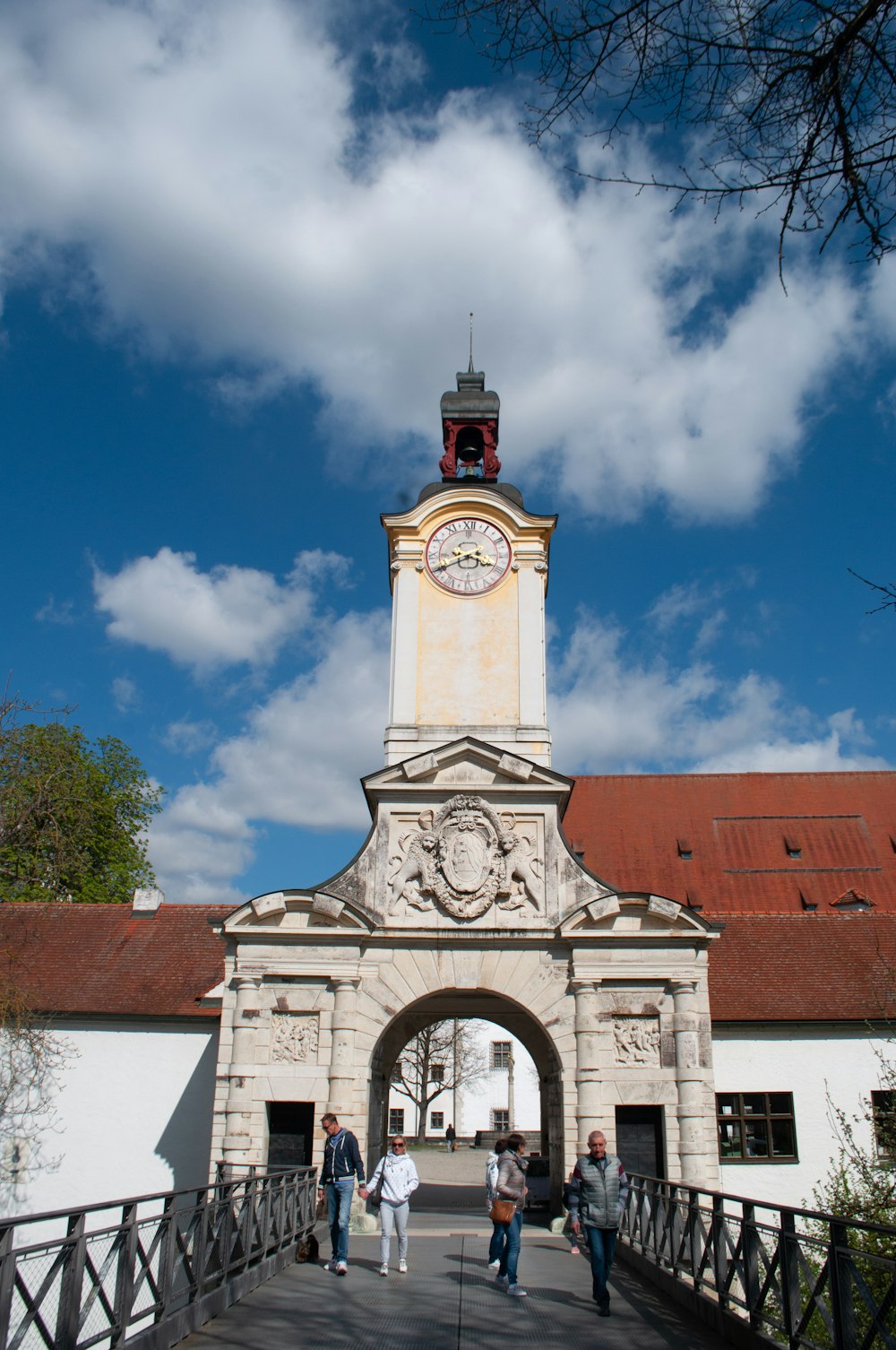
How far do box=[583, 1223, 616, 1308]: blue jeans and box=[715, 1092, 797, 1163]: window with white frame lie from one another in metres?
9.98

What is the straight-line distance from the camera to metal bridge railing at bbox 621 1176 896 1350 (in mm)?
6309

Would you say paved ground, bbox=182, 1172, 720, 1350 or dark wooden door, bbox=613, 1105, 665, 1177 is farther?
dark wooden door, bbox=613, 1105, 665, 1177

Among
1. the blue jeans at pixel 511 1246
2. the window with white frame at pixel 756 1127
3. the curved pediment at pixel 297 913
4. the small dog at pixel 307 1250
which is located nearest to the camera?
the blue jeans at pixel 511 1246

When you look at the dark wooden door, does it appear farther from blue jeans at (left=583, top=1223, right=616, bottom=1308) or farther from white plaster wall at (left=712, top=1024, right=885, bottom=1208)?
blue jeans at (left=583, top=1223, right=616, bottom=1308)

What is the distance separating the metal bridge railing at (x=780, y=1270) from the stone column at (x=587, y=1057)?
4.94 meters

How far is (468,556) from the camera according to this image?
22.7 meters

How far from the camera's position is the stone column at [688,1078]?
17211 mm

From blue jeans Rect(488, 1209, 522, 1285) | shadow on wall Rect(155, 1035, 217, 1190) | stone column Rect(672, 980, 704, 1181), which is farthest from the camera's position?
shadow on wall Rect(155, 1035, 217, 1190)

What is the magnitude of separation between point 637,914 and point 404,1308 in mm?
9626

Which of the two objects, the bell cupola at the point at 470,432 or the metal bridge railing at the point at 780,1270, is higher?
the bell cupola at the point at 470,432

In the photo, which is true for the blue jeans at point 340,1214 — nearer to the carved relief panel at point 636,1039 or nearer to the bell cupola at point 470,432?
the carved relief panel at point 636,1039

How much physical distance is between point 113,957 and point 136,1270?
1662 cm

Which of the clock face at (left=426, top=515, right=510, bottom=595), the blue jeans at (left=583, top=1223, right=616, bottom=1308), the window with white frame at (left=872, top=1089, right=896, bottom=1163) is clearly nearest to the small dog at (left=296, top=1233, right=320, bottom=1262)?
the blue jeans at (left=583, top=1223, right=616, bottom=1308)

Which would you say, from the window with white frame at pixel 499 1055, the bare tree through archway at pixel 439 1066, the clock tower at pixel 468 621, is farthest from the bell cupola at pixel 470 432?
the window with white frame at pixel 499 1055
